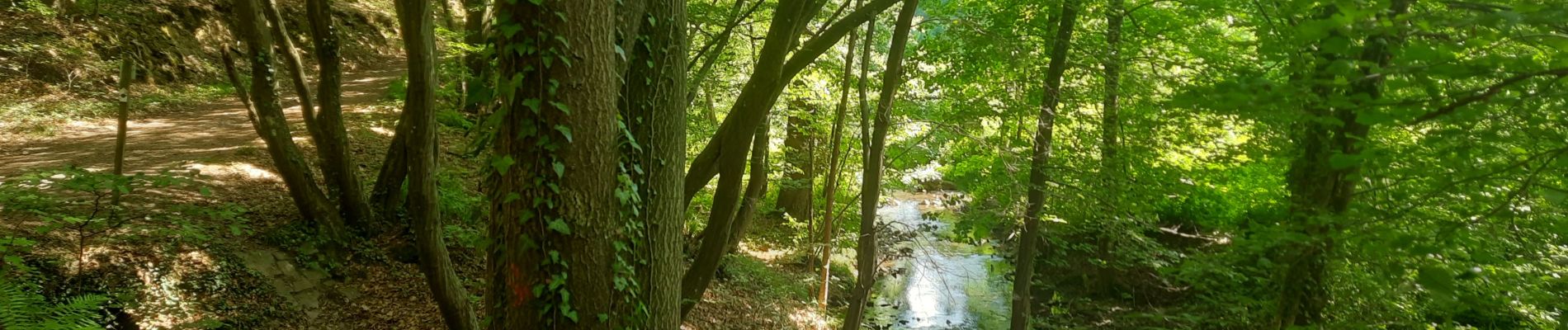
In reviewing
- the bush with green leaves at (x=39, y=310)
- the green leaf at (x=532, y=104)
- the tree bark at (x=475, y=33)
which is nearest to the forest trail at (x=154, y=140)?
the tree bark at (x=475, y=33)

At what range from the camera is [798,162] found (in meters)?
14.2

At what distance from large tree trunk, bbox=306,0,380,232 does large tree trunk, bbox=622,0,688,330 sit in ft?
14.3

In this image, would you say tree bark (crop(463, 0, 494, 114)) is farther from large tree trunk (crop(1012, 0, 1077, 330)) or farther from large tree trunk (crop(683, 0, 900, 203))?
large tree trunk (crop(1012, 0, 1077, 330))

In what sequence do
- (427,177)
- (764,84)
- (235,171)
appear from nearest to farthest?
(764,84), (427,177), (235,171)

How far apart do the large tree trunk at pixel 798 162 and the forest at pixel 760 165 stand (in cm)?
11

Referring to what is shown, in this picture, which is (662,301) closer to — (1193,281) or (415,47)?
(415,47)

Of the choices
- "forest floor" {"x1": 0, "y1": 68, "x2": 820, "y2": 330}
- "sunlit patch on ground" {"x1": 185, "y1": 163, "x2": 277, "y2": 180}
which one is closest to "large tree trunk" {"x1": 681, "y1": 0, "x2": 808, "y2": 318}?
"forest floor" {"x1": 0, "y1": 68, "x2": 820, "y2": 330}

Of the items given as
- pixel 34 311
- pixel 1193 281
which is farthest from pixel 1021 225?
pixel 34 311

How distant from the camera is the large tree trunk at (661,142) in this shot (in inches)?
131

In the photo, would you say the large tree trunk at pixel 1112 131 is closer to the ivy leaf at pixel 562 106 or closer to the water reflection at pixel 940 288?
the water reflection at pixel 940 288

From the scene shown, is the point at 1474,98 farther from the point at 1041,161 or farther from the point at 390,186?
the point at 390,186

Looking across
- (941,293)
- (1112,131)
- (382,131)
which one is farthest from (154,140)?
(941,293)

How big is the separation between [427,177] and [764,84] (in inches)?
98.7

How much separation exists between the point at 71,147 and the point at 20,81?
9.48ft
